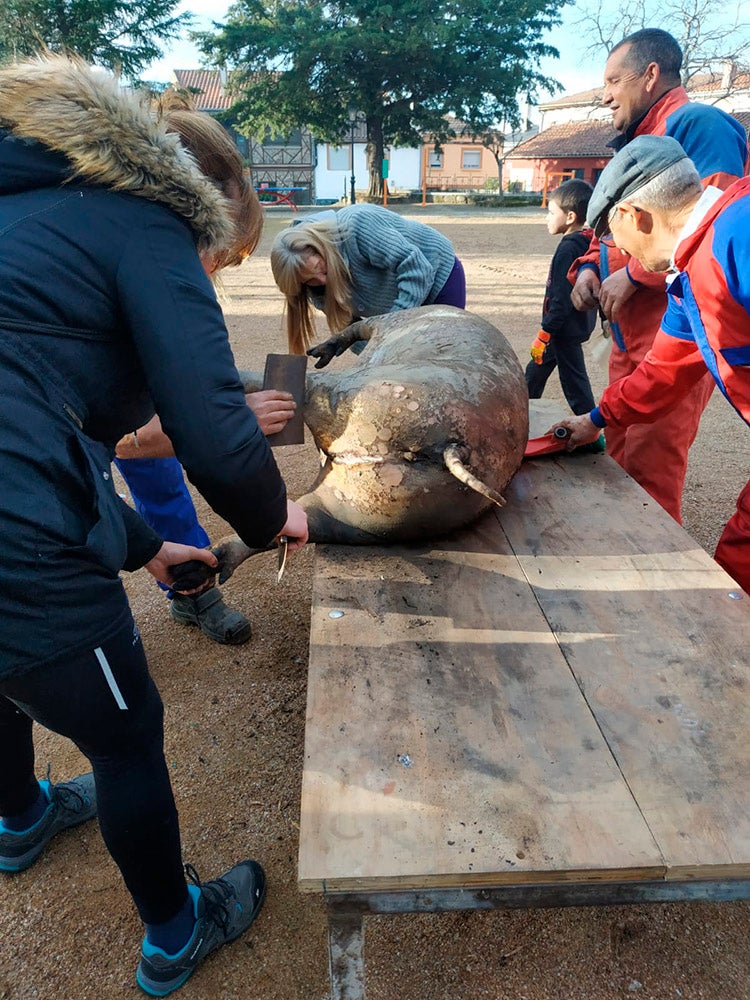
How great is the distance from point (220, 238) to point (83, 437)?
0.46m

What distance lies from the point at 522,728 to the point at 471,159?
170 ft

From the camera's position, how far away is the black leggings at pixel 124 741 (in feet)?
4.14

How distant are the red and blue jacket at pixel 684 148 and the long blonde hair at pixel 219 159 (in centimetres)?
182

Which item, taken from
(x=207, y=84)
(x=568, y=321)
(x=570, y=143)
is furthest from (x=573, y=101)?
(x=568, y=321)

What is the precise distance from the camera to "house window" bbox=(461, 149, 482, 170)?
46.7 meters

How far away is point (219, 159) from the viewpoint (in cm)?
152

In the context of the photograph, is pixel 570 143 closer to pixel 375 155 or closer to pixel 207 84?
pixel 375 155

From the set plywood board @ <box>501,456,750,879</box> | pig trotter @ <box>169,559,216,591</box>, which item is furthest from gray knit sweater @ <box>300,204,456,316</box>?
pig trotter @ <box>169,559,216,591</box>

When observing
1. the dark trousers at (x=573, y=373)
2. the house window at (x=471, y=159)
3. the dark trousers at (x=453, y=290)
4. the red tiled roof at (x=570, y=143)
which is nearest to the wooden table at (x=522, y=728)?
the dark trousers at (x=453, y=290)

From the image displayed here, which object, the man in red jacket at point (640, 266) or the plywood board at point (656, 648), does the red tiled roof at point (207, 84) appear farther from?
the plywood board at point (656, 648)

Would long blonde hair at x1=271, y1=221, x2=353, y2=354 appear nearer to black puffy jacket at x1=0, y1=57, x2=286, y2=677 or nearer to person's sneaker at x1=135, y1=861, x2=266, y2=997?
black puffy jacket at x1=0, y1=57, x2=286, y2=677

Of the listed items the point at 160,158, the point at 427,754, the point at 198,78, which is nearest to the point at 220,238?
the point at 160,158

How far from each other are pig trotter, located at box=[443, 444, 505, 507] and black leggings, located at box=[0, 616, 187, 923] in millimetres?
1088

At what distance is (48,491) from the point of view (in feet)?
3.78
